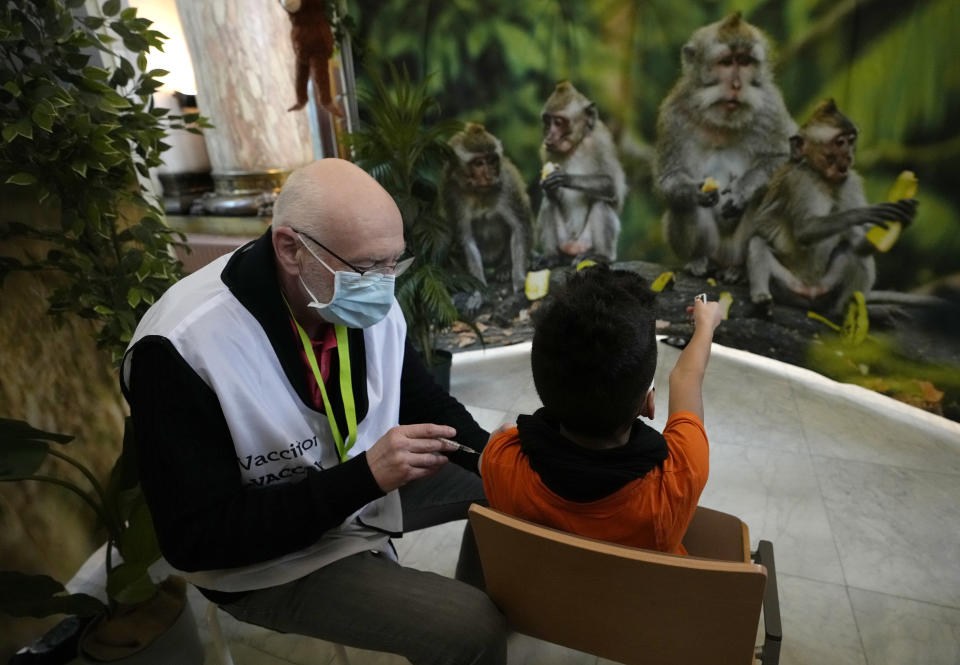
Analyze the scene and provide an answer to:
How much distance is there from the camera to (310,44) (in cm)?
275

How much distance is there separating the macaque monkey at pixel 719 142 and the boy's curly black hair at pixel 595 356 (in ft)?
7.40

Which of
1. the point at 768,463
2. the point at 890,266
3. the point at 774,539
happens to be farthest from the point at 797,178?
the point at 774,539

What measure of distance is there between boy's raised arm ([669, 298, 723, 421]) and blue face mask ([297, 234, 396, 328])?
0.62 metres

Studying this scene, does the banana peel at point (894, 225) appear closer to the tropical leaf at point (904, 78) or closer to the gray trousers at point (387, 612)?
the tropical leaf at point (904, 78)

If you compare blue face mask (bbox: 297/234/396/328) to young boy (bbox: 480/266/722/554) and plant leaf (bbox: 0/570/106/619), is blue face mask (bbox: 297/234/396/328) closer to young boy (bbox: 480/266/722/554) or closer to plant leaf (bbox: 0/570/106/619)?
young boy (bbox: 480/266/722/554)

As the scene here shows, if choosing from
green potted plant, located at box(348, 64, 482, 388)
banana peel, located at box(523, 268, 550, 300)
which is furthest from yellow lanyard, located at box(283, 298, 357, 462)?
banana peel, located at box(523, 268, 550, 300)

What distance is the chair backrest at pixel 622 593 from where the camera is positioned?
0.73m

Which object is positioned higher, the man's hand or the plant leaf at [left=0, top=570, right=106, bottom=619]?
the man's hand

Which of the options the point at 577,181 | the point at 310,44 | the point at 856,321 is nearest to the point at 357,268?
the point at 310,44

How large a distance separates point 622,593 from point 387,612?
43 centimetres

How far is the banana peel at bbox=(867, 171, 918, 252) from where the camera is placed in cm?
232

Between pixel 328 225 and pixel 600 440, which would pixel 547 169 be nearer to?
pixel 328 225

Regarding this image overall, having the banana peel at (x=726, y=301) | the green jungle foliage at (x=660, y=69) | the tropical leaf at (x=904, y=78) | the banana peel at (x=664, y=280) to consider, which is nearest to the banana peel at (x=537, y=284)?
the green jungle foliage at (x=660, y=69)

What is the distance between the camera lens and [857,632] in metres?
1.51
